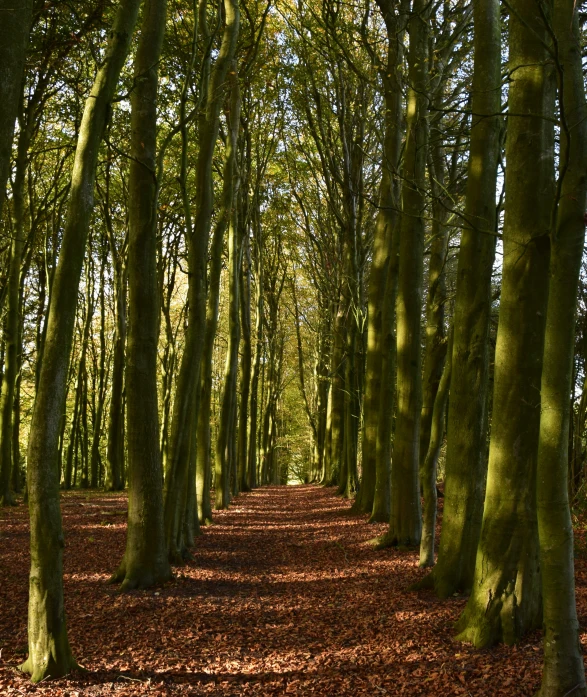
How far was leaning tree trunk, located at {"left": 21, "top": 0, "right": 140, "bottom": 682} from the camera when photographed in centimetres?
431

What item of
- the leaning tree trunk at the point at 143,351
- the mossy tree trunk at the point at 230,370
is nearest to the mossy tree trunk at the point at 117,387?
the mossy tree trunk at the point at 230,370

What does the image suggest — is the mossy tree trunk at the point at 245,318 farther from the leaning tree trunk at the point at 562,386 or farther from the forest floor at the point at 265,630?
the leaning tree trunk at the point at 562,386

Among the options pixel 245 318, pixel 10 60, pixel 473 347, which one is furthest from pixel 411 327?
pixel 245 318

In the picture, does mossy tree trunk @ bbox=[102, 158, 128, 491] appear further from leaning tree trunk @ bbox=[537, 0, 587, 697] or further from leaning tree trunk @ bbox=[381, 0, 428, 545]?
leaning tree trunk @ bbox=[537, 0, 587, 697]

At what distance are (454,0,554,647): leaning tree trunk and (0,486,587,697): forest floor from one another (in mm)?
315

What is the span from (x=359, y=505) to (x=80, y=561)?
A: 6910 mm

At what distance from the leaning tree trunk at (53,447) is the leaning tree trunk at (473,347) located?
3.66 metres

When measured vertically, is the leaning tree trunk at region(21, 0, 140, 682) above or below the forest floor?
above

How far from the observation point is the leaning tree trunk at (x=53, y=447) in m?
4.31

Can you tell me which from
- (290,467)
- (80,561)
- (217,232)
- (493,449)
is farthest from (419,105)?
(290,467)

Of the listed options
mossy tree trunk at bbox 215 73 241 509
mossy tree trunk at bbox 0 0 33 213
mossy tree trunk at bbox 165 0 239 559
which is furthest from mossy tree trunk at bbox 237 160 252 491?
mossy tree trunk at bbox 0 0 33 213

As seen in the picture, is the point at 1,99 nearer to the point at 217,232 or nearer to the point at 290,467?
the point at 217,232

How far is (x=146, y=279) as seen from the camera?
7.30 m

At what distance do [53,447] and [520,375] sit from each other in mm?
3535
